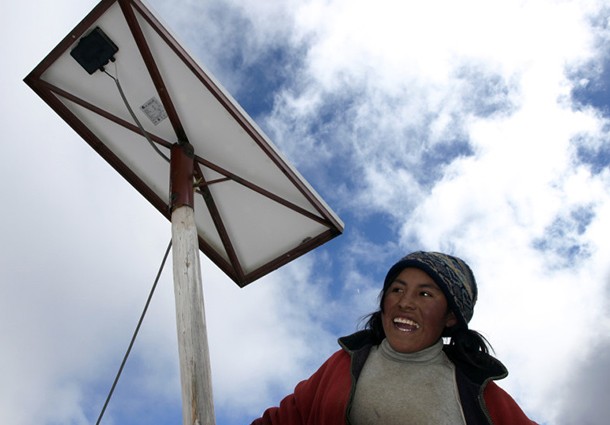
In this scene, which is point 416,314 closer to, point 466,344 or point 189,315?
point 466,344

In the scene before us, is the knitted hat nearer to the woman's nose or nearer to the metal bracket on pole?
the woman's nose

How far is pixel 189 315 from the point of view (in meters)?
4.16

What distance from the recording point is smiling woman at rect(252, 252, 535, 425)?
317 centimetres

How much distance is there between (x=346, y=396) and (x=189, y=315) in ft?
4.56

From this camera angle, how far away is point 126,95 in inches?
233

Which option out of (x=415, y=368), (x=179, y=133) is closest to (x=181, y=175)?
(x=179, y=133)

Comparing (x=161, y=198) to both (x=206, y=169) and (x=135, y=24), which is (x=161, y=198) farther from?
(x=135, y=24)

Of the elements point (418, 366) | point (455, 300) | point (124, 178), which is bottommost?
point (418, 366)

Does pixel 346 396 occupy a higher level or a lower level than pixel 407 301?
lower

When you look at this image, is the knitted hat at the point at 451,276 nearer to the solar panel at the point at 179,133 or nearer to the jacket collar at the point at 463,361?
the jacket collar at the point at 463,361

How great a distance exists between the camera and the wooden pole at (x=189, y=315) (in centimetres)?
378

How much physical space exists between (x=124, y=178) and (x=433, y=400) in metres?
4.76

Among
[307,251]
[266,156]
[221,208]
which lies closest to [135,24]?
[266,156]

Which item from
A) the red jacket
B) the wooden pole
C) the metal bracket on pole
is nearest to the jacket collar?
the red jacket
